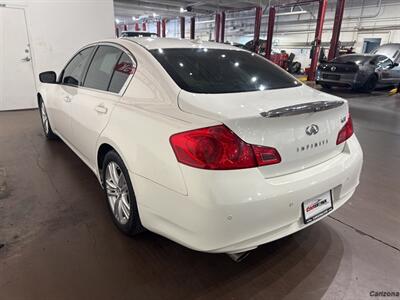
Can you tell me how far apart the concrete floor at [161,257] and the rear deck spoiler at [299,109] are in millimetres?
925

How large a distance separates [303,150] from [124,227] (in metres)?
1.23

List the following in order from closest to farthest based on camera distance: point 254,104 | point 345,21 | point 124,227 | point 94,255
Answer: point 254,104
point 94,255
point 124,227
point 345,21

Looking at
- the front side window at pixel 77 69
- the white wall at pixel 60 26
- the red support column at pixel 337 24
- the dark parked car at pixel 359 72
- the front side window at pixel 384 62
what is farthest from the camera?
the red support column at pixel 337 24

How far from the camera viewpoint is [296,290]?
1.54 metres

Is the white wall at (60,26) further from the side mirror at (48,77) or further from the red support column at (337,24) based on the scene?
the red support column at (337,24)

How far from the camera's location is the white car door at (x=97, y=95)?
1.93 metres

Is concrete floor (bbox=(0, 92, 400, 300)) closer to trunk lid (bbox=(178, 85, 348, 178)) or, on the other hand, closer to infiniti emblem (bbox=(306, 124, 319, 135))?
trunk lid (bbox=(178, 85, 348, 178))

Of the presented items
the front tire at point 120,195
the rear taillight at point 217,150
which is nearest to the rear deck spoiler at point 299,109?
the rear taillight at point 217,150

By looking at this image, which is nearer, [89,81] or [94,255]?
[94,255]

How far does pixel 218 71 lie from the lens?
186 centimetres

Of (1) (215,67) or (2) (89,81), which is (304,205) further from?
(2) (89,81)

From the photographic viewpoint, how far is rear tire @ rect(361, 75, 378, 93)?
863 centimetres

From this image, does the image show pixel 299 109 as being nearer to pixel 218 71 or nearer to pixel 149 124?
pixel 218 71

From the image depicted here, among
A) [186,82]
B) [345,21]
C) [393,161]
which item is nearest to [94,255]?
[186,82]
